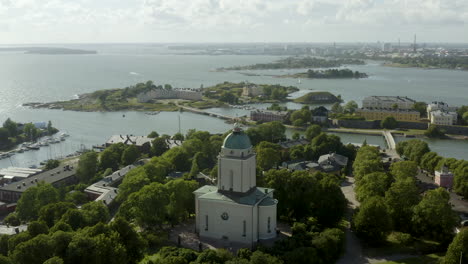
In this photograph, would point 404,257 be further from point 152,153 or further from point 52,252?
point 152,153

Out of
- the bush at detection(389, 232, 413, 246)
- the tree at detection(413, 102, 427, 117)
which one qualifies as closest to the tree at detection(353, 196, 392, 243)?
the bush at detection(389, 232, 413, 246)

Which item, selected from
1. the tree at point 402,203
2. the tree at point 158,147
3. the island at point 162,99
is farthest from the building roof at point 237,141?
the island at point 162,99

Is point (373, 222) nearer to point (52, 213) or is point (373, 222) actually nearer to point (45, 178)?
point (52, 213)

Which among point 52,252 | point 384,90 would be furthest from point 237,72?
point 52,252

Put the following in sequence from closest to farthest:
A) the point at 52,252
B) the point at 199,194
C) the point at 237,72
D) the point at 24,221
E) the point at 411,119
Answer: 1. the point at 52,252
2. the point at 199,194
3. the point at 24,221
4. the point at 411,119
5. the point at 237,72

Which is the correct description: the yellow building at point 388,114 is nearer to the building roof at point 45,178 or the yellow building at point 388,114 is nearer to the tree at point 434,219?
the tree at point 434,219

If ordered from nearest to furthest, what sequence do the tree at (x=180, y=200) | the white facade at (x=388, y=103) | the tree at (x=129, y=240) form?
1. the tree at (x=129, y=240)
2. the tree at (x=180, y=200)
3. the white facade at (x=388, y=103)

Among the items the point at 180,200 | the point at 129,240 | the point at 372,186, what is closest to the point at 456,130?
the point at 372,186
